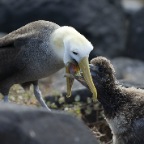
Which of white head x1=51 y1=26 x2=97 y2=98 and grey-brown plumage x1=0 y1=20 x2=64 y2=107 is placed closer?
white head x1=51 y1=26 x2=97 y2=98

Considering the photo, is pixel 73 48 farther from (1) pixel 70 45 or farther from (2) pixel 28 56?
(2) pixel 28 56

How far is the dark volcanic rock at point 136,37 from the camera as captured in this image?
19237 millimetres

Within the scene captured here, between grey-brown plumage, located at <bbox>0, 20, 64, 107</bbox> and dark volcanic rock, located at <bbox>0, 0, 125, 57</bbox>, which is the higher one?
grey-brown plumage, located at <bbox>0, 20, 64, 107</bbox>

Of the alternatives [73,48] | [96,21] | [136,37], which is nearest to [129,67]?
[96,21]

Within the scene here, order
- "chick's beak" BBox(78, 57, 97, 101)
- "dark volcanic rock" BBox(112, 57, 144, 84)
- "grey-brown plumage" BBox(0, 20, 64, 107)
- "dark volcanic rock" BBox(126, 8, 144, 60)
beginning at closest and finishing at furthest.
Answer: "chick's beak" BBox(78, 57, 97, 101) < "grey-brown plumage" BBox(0, 20, 64, 107) < "dark volcanic rock" BBox(112, 57, 144, 84) < "dark volcanic rock" BBox(126, 8, 144, 60)

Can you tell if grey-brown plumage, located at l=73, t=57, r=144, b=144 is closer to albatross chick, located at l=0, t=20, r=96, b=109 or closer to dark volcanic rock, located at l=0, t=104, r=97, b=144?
albatross chick, located at l=0, t=20, r=96, b=109

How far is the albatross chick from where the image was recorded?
855cm

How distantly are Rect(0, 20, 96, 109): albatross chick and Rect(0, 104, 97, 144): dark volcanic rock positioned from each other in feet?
7.77

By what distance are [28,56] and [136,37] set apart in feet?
34.8

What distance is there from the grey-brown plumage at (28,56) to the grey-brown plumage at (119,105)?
75 cm

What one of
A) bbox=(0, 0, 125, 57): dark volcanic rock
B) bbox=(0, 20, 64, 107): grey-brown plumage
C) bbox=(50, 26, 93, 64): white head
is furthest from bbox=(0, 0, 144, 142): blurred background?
bbox=(50, 26, 93, 64): white head

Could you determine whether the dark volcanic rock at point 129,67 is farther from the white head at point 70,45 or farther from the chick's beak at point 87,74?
the chick's beak at point 87,74

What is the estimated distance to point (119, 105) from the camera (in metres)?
8.02

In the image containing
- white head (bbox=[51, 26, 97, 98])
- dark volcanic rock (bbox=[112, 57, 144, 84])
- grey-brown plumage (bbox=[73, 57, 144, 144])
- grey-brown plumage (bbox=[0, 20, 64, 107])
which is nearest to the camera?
grey-brown plumage (bbox=[73, 57, 144, 144])
